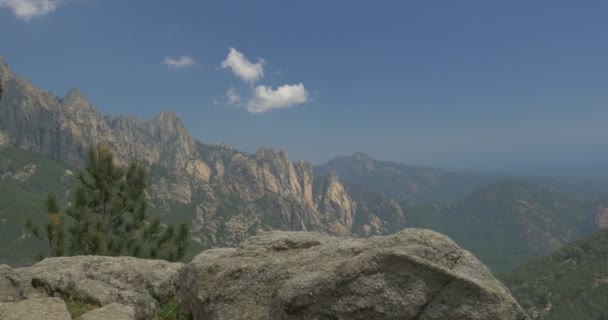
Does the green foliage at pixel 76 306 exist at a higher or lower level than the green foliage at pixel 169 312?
higher

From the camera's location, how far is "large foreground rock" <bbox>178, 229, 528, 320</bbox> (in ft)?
29.1

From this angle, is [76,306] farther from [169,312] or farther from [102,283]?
[169,312]

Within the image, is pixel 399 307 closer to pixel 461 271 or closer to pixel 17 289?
pixel 461 271

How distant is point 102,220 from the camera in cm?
3481

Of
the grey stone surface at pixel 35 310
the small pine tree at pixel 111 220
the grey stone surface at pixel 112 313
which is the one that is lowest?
the grey stone surface at pixel 112 313

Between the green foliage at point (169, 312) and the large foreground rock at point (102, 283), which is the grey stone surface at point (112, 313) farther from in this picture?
the green foliage at point (169, 312)

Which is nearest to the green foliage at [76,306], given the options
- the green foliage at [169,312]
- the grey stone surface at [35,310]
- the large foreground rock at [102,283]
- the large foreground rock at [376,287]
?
the large foreground rock at [102,283]

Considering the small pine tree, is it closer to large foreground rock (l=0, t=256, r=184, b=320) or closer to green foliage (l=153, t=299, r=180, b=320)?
large foreground rock (l=0, t=256, r=184, b=320)

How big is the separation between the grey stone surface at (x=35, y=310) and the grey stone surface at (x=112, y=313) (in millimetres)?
587

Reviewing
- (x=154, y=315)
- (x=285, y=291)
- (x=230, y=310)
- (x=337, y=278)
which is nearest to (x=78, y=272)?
(x=154, y=315)

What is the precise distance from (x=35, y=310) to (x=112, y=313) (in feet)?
6.11

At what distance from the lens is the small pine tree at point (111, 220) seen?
31.9m

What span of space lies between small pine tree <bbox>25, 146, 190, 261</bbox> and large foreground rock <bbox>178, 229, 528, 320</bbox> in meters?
24.0

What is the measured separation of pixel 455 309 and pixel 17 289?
13.4 meters
